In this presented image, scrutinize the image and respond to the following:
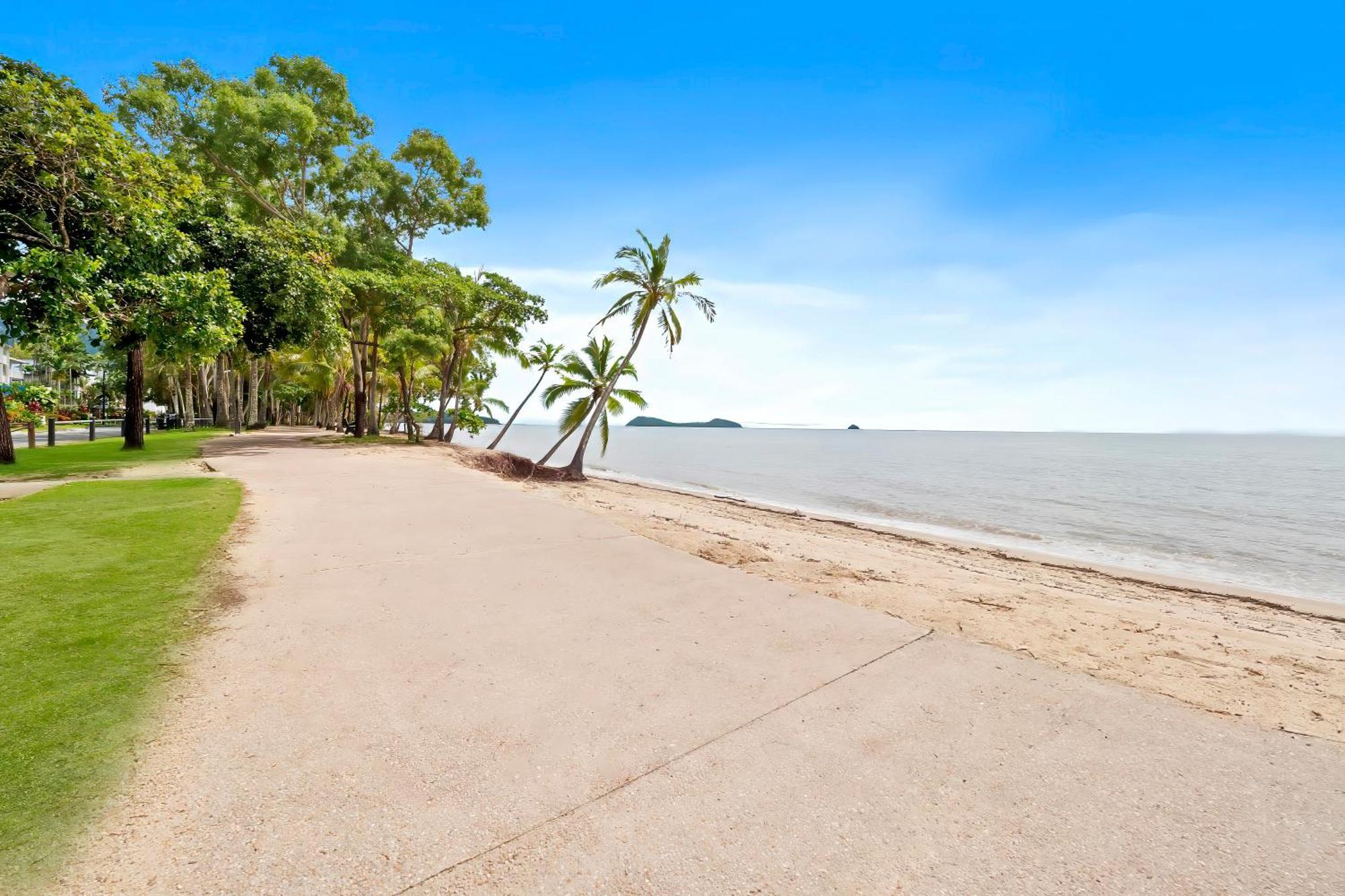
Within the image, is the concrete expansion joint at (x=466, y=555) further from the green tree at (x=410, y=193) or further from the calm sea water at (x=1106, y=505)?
the green tree at (x=410, y=193)

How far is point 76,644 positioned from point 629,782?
153 inches

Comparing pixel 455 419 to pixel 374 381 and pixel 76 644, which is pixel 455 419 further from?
pixel 76 644

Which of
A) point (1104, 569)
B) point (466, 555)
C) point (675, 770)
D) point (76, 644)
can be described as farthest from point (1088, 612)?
point (76, 644)

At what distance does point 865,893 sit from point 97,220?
16.2 metres

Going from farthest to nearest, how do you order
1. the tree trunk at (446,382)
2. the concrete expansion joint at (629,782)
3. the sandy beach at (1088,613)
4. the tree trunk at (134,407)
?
the tree trunk at (446,382) → the tree trunk at (134,407) → the sandy beach at (1088,613) → the concrete expansion joint at (629,782)

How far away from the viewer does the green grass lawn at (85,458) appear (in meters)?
11.4

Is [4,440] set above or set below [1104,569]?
above

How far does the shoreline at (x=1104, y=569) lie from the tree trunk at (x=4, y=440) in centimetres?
1922

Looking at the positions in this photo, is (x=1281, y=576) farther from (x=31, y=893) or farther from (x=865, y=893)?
(x=31, y=893)

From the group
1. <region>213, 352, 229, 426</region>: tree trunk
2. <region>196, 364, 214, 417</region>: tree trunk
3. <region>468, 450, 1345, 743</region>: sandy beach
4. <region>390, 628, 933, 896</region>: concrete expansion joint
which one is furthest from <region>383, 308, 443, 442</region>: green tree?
<region>390, 628, 933, 896</region>: concrete expansion joint

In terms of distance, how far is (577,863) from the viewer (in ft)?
6.84

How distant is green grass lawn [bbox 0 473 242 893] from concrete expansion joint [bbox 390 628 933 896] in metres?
1.28

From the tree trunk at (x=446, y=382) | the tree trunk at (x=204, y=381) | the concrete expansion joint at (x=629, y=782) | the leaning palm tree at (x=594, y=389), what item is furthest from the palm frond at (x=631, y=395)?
the tree trunk at (x=204, y=381)

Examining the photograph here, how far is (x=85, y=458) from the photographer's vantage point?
1457 centimetres
